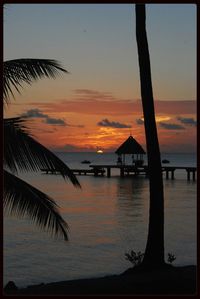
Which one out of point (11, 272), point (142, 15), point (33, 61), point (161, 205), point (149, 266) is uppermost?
point (142, 15)

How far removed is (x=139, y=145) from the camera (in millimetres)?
60438

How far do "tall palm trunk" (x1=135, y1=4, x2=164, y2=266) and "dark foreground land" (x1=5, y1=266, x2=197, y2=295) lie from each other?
57 cm

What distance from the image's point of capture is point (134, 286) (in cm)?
980

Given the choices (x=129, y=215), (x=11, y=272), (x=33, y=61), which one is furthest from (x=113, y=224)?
(x=33, y=61)

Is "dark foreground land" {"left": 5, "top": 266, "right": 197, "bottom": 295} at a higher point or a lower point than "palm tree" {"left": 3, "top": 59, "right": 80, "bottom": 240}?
lower

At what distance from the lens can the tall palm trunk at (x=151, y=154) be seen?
11.1 m

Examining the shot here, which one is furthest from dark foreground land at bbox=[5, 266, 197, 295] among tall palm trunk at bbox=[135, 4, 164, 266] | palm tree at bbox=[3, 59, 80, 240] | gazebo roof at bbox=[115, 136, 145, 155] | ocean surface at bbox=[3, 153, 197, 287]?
gazebo roof at bbox=[115, 136, 145, 155]

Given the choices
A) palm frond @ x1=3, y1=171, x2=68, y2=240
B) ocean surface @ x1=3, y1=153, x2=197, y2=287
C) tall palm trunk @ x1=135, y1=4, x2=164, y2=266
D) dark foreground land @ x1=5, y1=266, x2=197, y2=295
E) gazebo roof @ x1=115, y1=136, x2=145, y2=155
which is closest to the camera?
palm frond @ x1=3, y1=171, x2=68, y2=240

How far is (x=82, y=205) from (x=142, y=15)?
27.7m

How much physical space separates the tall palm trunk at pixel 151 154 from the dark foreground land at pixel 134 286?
571 millimetres

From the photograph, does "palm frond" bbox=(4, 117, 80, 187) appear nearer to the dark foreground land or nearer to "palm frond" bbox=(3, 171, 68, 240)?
"palm frond" bbox=(3, 171, 68, 240)

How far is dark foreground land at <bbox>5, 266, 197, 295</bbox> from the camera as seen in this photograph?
9695 millimetres

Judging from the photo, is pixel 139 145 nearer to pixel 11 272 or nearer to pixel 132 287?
pixel 11 272

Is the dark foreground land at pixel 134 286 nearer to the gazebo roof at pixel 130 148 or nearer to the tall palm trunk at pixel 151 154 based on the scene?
the tall palm trunk at pixel 151 154
